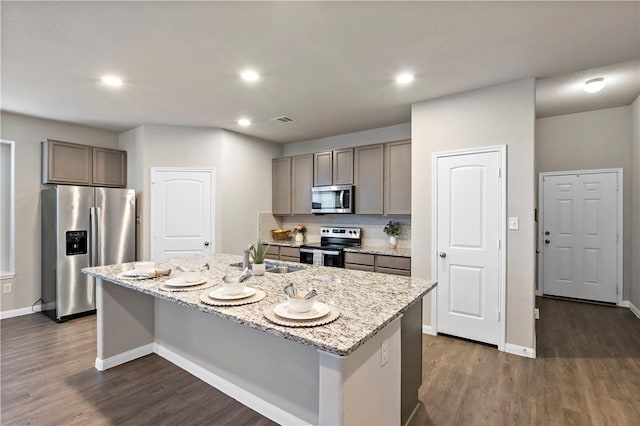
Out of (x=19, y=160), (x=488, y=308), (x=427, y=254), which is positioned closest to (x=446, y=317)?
(x=488, y=308)

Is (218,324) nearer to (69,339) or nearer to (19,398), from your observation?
(19,398)

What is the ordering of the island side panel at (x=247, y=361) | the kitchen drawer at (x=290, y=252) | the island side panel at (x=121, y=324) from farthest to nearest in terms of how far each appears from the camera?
the kitchen drawer at (x=290, y=252) < the island side panel at (x=121, y=324) < the island side panel at (x=247, y=361)

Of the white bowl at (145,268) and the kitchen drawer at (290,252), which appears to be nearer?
the white bowl at (145,268)

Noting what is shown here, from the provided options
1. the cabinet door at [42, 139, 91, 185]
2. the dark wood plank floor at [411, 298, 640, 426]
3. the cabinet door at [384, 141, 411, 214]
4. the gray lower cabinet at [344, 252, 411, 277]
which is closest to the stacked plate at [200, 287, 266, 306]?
the dark wood plank floor at [411, 298, 640, 426]

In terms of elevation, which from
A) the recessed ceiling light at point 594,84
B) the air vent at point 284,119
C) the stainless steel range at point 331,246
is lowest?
the stainless steel range at point 331,246

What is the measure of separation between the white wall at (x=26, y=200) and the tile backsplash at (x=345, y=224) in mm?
2985

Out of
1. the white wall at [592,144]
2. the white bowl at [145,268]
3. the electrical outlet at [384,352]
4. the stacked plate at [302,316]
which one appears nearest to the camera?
the stacked plate at [302,316]

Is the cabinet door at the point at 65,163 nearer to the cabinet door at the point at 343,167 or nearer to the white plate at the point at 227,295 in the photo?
the cabinet door at the point at 343,167

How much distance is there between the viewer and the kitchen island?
128 cm

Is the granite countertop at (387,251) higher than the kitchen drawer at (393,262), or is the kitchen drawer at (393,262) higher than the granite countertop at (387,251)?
the granite countertop at (387,251)

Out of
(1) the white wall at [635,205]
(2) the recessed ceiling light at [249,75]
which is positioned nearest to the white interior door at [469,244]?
(2) the recessed ceiling light at [249,75]

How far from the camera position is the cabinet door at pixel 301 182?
16.7 feet

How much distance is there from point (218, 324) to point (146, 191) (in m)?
2.93

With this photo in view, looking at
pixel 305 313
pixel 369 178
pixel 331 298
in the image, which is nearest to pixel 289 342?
pixel 331 298
